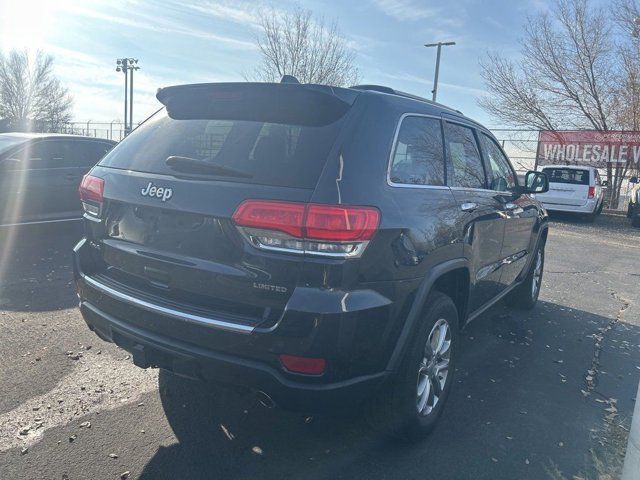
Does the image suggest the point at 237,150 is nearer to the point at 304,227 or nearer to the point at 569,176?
the point at 304,227

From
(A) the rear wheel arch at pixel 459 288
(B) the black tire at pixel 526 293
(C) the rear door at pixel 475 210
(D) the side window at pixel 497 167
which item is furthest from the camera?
(B) the black tire at pixel 526 293

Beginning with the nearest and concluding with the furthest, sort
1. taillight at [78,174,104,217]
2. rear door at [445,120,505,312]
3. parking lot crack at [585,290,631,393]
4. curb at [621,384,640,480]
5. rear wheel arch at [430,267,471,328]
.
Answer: curb at [621,384,640,480] < taillight at [78,174,104,217] < rear wheel arch at [430,267,471,328] < rear door at [445,120,505,312] < parking lot crack at [585,290,631,393]

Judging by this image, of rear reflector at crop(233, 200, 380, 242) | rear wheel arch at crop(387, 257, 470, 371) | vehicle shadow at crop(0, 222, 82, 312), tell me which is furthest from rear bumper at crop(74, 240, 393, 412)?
vehicle shadow at crop(0, 222, 82, 312)

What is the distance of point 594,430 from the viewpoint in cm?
318

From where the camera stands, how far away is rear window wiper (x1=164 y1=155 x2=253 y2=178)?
2.38m

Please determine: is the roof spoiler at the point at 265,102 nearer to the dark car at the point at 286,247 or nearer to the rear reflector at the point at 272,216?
the dark car at the point at 286,247

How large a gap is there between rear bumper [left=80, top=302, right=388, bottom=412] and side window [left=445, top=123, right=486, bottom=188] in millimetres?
1490

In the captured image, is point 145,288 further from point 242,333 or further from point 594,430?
point 594,430

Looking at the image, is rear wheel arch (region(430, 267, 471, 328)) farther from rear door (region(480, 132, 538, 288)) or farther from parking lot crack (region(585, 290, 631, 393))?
parking lot crack (region(585, 290, 631, 393))

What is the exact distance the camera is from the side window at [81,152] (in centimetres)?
762

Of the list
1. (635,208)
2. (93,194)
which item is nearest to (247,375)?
(93,194)

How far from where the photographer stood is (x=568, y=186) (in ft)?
49.9

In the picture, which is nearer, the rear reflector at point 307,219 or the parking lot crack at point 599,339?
the rear reflector at point 307,219

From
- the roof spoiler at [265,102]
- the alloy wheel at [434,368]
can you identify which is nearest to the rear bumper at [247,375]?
the alloy wheel at [434,368]
